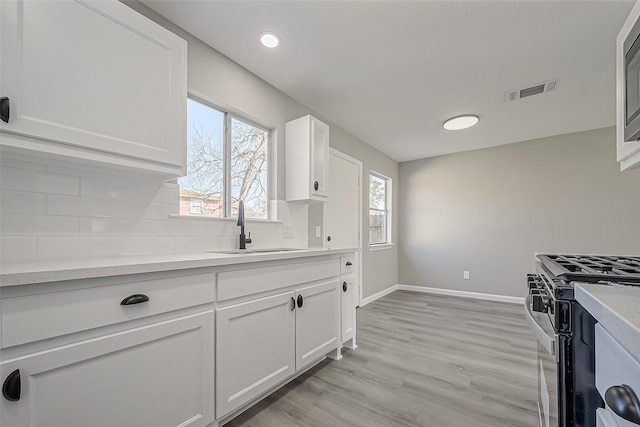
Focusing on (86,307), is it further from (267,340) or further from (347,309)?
(347,309)

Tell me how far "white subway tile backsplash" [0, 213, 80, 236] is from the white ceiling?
1.39 m

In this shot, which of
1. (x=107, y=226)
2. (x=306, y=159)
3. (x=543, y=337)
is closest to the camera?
(x=543, y=337)

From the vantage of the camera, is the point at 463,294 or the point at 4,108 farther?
the point at 463,294

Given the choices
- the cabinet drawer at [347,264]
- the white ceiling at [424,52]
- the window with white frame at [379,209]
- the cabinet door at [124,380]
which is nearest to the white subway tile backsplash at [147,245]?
the cabinet door at [124,380]

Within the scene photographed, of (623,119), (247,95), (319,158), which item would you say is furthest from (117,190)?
(623,119)

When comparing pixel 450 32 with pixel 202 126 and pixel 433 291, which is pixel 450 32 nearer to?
pixel 202 126

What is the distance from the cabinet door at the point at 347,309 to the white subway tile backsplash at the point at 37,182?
1.86 meters

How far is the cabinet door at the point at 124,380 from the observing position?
85 centimetres

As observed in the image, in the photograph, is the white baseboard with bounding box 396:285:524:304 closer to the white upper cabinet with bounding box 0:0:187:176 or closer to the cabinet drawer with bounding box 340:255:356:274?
the cabinet drawer with bounding box 340:255:356:274

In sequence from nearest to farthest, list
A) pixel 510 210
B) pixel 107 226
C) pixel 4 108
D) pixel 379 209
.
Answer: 1. pixel 4 108
2. pixel 107 226
3. pixel 510 210
4. pixel 379 209

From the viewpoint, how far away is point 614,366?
1.59 ft

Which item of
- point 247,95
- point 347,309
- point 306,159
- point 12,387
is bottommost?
point 347,309

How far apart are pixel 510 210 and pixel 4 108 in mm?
5189

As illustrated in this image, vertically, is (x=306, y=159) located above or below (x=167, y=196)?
above
